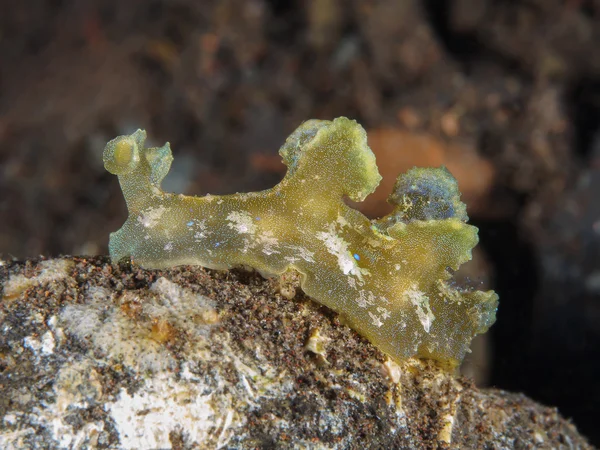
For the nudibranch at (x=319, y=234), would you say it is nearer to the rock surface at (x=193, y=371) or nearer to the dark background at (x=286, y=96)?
the rock surface at (x=193, y=371)

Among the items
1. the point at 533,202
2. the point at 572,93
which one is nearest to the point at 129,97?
the point at 533,202

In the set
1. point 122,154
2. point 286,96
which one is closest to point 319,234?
point 122,154

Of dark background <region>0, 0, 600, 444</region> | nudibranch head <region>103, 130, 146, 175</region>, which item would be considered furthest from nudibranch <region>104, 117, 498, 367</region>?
dark background <region>0, 0, 600, 444</region>

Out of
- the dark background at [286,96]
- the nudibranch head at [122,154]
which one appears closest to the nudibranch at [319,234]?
the nudibranch head at [122,154]

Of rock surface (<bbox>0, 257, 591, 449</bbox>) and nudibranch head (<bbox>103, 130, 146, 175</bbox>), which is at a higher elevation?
nudibranch head (<bbox>103, 130, 146, 175</bbox>)

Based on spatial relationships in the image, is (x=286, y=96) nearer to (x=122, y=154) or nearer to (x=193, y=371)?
(x=122, y=154)

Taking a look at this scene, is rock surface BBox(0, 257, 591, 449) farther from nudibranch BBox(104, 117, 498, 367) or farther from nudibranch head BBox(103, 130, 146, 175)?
nudibranch head BBox(103, 130, 146, 175)
